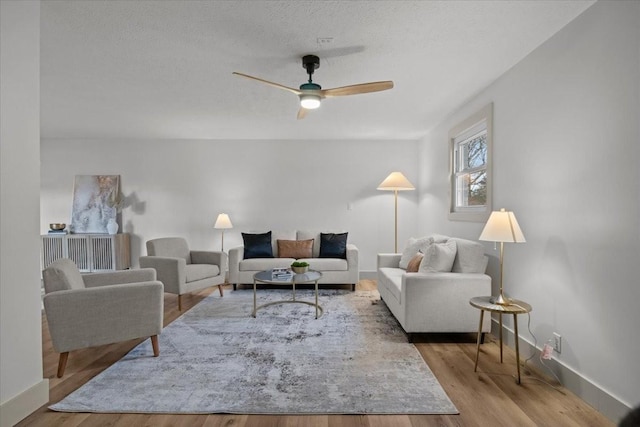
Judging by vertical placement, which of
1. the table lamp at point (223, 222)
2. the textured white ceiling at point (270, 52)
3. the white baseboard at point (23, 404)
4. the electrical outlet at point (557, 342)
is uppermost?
the textured white ceiling at point (270, 52)

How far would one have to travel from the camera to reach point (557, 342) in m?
2.39

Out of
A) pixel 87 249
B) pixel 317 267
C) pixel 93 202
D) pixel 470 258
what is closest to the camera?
pixel 470 258

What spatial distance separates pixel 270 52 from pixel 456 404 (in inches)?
111

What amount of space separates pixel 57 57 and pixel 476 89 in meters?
3.89

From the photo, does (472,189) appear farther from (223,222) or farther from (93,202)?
(93,202)

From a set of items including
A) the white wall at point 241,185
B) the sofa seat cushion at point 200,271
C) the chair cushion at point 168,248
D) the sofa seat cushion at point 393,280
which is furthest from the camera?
the white wall at point 241,185

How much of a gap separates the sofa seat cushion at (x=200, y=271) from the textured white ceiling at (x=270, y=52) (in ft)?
6.61

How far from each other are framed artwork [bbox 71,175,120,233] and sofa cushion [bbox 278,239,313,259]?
9.94ft

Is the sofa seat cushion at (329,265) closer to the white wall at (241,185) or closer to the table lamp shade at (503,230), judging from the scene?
the white wall at (241,185)

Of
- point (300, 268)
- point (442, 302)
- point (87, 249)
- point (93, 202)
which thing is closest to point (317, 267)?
point (300, 268)

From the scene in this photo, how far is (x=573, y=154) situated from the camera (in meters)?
2.28

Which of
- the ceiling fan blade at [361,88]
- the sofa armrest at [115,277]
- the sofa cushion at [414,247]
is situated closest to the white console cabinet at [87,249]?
the sofa armrest at [115,277]

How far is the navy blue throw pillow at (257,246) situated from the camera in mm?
5285

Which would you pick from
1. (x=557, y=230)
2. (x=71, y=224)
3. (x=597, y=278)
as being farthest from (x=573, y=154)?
(x=71, y=224)
